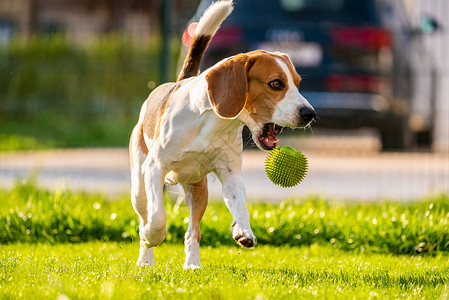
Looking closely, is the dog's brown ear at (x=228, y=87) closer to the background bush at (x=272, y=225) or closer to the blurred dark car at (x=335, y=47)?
the background bush at (x=272, y=225)

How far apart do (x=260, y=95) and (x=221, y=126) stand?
236 millimetres

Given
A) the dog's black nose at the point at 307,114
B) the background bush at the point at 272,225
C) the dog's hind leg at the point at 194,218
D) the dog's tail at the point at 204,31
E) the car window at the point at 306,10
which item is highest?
the car window at the point at 306,10

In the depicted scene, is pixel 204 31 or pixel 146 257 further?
pixel 204 31

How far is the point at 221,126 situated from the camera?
3943 mm

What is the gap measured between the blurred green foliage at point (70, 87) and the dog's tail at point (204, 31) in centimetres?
669

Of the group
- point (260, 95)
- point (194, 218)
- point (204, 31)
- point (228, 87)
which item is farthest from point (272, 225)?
point (228, 87)

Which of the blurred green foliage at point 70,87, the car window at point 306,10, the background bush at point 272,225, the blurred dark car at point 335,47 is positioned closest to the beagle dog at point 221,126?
the background bush at point 272,225

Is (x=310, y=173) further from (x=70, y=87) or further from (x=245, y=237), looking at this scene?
(x=70, y=87)

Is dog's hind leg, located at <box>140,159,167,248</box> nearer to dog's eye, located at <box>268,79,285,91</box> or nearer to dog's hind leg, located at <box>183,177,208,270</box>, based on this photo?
dog's hind leg, located at <box>183,177,208,270</box>

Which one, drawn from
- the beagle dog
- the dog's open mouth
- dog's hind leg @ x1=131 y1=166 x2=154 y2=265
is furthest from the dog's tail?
the dog's open mouth

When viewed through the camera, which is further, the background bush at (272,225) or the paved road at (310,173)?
the paved road at (310,173)

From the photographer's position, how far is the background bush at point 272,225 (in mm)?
5031

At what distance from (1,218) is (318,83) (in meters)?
4.14

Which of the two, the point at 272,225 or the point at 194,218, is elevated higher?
the point at 194,218
